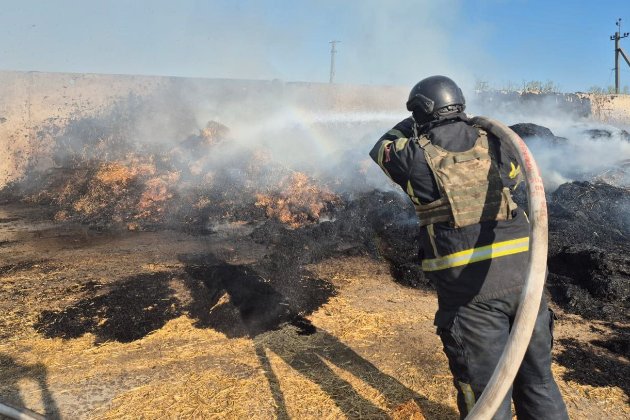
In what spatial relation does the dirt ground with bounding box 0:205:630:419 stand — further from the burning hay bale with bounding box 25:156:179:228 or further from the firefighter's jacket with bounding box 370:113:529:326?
the burning hay bale with bounding box 25:156:179:228

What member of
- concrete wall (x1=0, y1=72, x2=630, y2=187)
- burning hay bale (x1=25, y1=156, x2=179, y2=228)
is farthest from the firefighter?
concrete wall (x1=0, y1=72, x2=630, y2=187)

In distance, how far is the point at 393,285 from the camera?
6047 mm

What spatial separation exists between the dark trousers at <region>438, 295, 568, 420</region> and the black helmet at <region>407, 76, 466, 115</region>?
4.06ft

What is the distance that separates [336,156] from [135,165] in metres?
6.09

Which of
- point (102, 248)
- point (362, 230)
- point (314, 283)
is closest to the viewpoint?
point (314, 283)

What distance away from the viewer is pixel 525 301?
6.76 feet

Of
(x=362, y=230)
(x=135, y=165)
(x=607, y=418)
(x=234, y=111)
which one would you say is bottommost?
(x=607, y=418)

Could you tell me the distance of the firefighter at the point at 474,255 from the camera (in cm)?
231

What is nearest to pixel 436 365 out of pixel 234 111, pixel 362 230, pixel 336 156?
pixel 362 230

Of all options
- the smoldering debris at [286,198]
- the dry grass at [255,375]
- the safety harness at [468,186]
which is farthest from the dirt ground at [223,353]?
the safety harness at [468,186]

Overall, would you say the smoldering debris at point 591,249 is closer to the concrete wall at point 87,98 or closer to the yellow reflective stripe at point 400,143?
the yellow reflective stripe at point 400,143

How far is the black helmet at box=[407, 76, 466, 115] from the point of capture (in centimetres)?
263

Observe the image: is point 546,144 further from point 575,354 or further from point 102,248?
point 102,248

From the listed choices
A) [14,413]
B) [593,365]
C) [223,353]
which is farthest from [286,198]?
[14,413]
